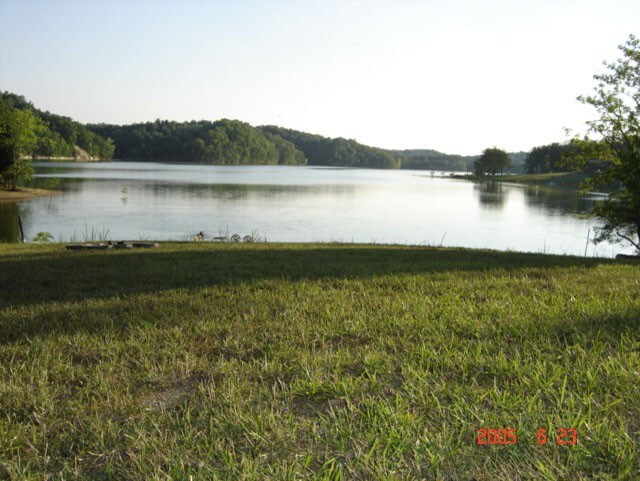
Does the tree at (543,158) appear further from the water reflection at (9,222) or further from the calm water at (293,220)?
the water reflection at (9,222)

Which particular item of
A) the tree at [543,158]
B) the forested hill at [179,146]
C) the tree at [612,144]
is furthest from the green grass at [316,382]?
the forested hill at [179,146]

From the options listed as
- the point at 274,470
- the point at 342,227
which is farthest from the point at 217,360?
the point at 342,227

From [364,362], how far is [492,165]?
12437cm

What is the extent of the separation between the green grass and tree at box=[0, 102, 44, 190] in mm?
45327

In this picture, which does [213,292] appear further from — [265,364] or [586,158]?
[586,158]

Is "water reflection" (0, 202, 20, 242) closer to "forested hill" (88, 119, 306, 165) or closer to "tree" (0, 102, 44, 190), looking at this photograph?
"tree" (0, 102, 44, 190)

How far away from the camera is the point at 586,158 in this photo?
17.1m

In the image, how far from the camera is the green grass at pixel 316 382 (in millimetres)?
1947

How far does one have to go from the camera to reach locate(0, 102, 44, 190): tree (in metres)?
42.6
